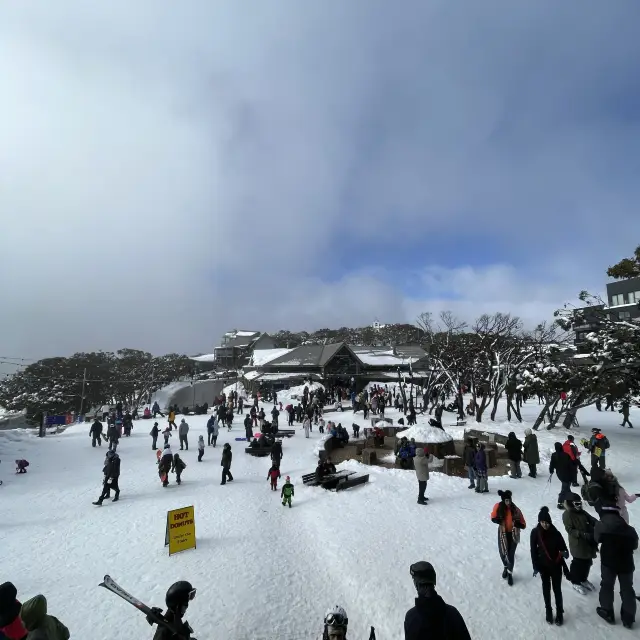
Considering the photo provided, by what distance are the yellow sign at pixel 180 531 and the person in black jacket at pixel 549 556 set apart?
621 centimetres

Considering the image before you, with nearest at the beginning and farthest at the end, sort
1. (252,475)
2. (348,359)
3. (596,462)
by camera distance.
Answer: (596,462) → (252,475) → (348,359)

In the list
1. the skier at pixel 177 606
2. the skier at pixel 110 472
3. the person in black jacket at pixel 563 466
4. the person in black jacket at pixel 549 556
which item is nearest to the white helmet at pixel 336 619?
the skier at pixel 177 606

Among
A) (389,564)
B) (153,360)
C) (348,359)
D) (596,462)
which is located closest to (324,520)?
(389,564)

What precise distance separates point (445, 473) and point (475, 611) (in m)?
7.46

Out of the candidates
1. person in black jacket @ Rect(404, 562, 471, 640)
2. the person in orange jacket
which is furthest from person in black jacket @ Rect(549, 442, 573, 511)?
person in black jacket @ Rect(404, 562, 471, 640)

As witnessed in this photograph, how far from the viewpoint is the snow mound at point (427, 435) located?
52.2ft

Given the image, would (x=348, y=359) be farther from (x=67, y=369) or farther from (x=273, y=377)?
(x=67, y=369)

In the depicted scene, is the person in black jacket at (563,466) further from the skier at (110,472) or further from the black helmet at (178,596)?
the skier at (110,472)

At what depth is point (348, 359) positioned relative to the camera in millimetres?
44000

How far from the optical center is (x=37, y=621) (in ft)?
11.2

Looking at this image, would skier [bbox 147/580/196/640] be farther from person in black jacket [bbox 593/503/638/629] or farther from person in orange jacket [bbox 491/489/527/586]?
person in black jacket [bbox 593/503/638/629]

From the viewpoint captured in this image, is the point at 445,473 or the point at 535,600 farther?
the point at 445,473

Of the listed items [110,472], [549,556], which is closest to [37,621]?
[549,556]

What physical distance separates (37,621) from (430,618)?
3.38m
